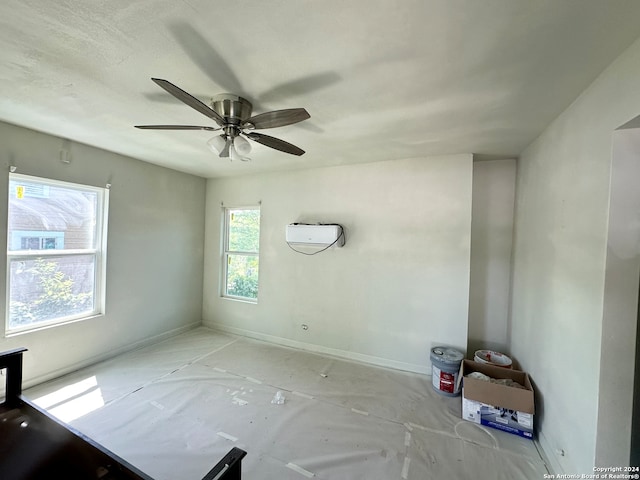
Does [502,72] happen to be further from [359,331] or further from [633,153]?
[359,331]

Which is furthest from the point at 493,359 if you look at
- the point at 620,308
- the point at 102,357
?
the point at 102,357

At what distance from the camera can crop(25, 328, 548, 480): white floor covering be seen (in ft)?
5.71

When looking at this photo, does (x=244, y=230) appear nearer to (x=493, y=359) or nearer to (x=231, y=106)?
(x=231, y=106)

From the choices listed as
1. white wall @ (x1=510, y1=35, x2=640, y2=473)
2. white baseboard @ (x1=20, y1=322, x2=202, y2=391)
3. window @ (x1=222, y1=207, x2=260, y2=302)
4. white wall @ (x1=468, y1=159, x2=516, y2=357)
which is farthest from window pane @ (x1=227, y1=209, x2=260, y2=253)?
white wall @ (x1=510, y1=35, x2=640, y2=473)

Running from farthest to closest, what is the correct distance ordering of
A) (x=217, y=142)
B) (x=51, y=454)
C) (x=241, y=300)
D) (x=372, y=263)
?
1. (x=241, y=300)
2. (x=372, y=263)
3. (x=217, y=142)
4. (x=51, y=454)

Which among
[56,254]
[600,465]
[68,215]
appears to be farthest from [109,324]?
[600,465]

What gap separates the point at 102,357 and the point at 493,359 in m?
4.37

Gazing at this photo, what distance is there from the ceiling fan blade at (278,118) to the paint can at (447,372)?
2557 millimetres

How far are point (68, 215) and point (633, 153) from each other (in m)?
4.49

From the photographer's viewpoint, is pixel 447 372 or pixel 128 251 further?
pixel 128 251

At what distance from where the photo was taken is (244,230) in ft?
13.4

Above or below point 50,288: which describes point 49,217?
above

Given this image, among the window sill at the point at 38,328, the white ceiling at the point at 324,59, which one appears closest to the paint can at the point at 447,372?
the white ceiling at the point at 324,59

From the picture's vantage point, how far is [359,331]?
323 cm
